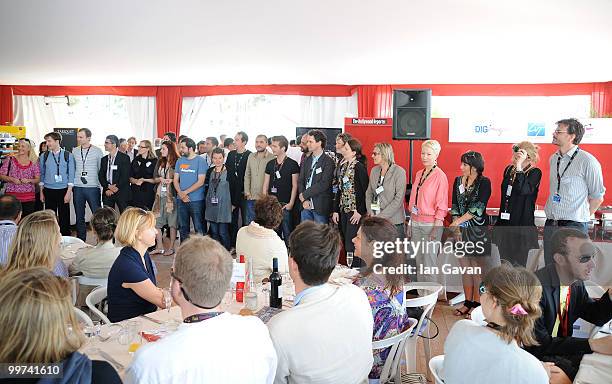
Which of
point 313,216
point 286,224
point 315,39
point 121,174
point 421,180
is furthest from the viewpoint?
point 121,174

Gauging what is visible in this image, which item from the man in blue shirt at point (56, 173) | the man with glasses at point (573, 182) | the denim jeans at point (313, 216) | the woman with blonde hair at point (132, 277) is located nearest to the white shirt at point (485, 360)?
the woman with blonde hair at point (132, 277)

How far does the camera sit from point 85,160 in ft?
23.4

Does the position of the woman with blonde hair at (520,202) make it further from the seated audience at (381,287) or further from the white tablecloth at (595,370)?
the white tablecloth at (595,370)

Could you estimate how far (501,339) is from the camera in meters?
1.91

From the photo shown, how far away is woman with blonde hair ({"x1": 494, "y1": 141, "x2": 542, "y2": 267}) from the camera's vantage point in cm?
500

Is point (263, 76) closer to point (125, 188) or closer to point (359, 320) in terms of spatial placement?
point (125, 188)

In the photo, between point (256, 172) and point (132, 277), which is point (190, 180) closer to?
point (256, 172)

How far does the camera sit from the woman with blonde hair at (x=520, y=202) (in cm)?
500

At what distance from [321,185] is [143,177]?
311 cm

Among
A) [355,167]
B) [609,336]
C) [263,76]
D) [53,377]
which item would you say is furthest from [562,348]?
[263,76]

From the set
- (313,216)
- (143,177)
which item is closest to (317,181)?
(313,216)

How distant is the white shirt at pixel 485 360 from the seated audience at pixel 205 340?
0.76m

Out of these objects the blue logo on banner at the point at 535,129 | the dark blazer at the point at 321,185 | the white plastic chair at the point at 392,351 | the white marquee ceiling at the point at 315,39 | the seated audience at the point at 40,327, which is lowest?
the white plastic chair at the point at 392,351

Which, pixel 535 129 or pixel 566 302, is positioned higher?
pixel 535 129
